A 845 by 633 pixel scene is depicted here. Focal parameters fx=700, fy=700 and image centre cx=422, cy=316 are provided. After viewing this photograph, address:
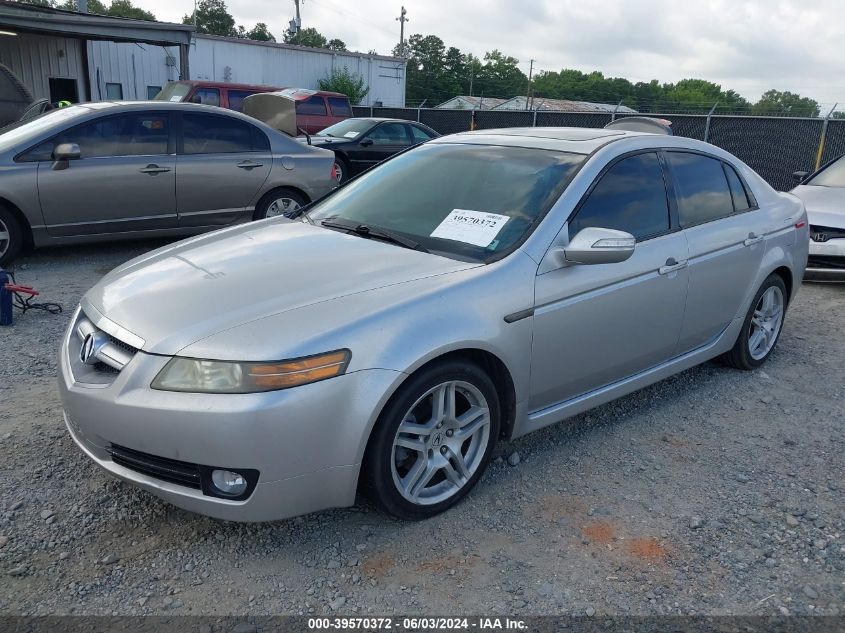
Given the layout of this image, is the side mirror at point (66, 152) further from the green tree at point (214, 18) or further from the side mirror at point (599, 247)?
the green tree at point (214, 18)

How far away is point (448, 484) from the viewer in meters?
3.02

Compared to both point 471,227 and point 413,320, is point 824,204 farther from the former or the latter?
point 413,320

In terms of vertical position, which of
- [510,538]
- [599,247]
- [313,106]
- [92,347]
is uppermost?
[313,106]

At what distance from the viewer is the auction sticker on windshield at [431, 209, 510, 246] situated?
3256 millimetres

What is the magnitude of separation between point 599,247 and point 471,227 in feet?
1.99

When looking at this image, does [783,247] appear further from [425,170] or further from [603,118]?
[603,118]

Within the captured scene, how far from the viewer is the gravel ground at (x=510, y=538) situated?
8.21 feet

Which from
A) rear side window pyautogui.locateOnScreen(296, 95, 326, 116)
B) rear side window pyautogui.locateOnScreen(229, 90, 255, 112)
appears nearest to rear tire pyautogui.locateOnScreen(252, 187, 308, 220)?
rear side window pyautogui.locateOnScreen(296, 95, 326, 116)

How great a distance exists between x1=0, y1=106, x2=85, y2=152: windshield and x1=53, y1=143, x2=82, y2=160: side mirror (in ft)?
1.01

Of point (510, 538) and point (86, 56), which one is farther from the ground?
point (86, 56)

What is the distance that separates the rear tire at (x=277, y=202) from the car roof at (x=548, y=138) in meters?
3.97

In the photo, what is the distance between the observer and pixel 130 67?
901 inches

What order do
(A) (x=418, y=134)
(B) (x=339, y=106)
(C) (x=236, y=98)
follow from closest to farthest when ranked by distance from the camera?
1. (A) (x=418, y=134)
2. (C) (x=236, y=98)
3. (B) (x=339, y=106)

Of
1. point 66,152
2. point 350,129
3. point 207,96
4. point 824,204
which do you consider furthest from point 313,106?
point 824,204
